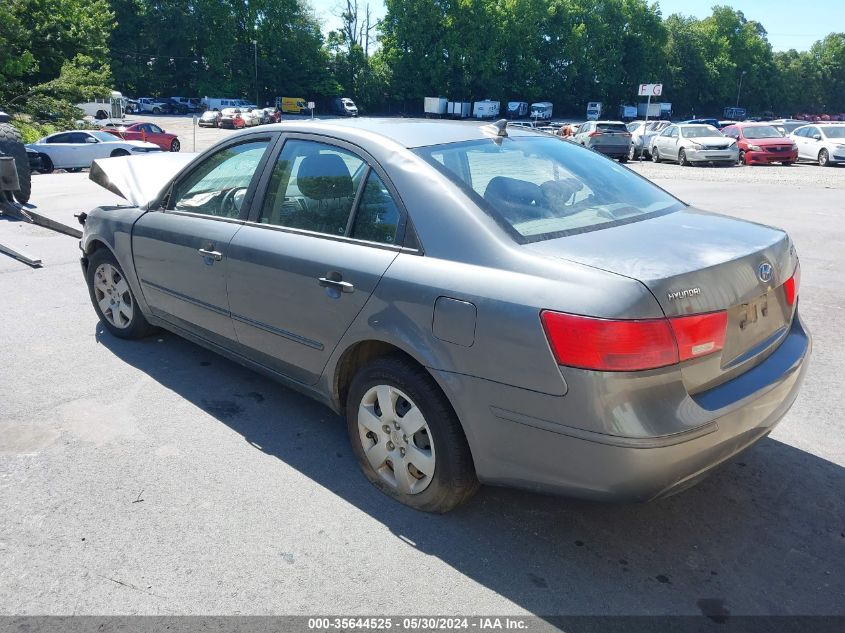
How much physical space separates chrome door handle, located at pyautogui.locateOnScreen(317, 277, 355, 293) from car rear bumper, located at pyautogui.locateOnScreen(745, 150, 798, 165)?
26.5m

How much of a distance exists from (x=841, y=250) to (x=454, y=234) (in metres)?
7.99

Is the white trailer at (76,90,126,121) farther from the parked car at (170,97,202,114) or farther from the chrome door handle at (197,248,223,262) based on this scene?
the chrome door handle at (197,248,223,262)

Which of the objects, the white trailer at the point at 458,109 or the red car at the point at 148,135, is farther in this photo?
the white trailer at the point at 458,109

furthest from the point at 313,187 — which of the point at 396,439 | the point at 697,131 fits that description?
the point at 697,131

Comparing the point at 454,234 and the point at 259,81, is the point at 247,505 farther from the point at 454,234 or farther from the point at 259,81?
the point at 259,81

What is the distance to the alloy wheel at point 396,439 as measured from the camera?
300 cm

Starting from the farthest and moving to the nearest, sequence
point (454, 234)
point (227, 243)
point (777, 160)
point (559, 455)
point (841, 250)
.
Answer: point (777, 160)
point (841, 250)
point (227, 243)
point (454, 234)
point (559, 455)

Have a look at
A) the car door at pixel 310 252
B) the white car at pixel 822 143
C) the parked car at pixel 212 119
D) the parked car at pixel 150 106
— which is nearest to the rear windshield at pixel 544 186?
the car door at pixel 310 252

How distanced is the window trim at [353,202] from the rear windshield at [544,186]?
9.2 inches

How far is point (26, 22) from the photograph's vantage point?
31.8 meters

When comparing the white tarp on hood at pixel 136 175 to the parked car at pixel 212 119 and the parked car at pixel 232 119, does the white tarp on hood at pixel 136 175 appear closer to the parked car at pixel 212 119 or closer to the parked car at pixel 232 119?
the parked car at pixel 232 119

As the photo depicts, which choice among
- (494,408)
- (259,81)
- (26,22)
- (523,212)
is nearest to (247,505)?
(494,408)

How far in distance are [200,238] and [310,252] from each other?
1.01 m

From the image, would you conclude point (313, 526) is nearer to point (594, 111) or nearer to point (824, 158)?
point (824, 158)
